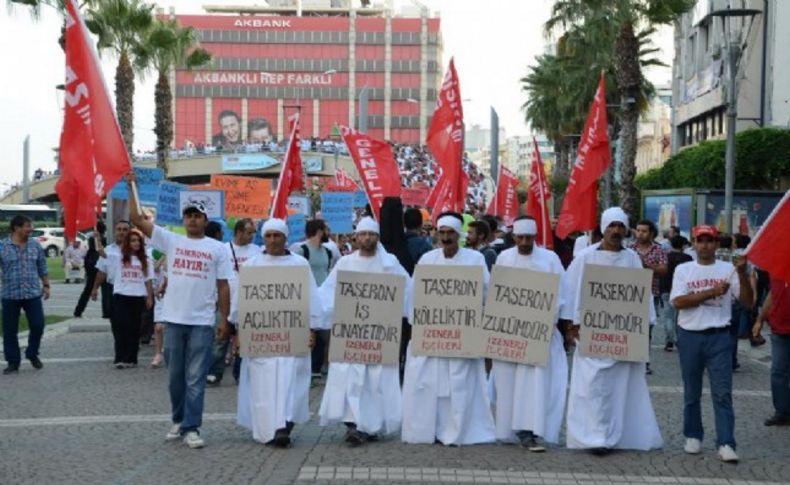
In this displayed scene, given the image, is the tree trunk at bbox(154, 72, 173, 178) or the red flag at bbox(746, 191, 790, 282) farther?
the tree trunk at bbox(154, 72, 173, 178)

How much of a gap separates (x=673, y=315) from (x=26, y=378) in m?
8.46

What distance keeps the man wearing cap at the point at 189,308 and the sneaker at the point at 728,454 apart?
3.77 m

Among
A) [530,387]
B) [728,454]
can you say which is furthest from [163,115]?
[728,454]

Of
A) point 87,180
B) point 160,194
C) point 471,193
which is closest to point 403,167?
point 471,193

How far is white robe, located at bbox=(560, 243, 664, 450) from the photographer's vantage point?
31.1 ft

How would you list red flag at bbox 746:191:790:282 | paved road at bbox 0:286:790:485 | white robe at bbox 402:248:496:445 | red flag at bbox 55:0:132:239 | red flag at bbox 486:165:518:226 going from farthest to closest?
red flag at bbox 486:165:518:226
red flag at bbox 55:0:132:239
white robe at bbox 402:248:496:445
red flag at bbox 746:191:790:282
paved road at bbox 0:286:790:485

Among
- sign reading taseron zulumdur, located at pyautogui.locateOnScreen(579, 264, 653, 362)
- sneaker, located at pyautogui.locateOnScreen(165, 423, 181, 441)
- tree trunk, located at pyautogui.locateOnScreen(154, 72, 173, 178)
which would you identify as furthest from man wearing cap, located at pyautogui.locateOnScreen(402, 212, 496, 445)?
tree trunk, located at pyautogui.locateOnScreen(154, 72, 173, 178)

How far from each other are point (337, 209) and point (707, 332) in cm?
1213

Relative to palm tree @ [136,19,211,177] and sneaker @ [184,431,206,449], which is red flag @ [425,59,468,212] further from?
palm tree @ [136,19,211,177]

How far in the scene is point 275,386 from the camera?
9.81 m

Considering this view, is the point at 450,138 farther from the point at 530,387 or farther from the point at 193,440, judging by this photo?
the point at 193,440

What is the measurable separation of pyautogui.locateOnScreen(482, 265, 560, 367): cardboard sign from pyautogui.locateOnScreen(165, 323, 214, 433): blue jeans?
2.14 m

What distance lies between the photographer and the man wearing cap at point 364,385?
9852 millimetres

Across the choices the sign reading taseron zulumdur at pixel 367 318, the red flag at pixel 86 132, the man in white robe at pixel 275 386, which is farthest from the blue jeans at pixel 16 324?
the sign reading taseron zulumdur at pixel 367 318
